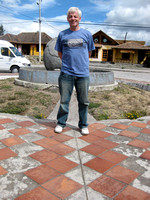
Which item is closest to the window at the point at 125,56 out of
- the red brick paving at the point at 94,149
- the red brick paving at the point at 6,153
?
→ the red brick paving at the point at 94,149

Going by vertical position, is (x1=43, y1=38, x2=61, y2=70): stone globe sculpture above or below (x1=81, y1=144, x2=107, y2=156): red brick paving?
above

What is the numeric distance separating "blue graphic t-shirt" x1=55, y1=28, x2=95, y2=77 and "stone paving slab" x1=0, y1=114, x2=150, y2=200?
101 cm

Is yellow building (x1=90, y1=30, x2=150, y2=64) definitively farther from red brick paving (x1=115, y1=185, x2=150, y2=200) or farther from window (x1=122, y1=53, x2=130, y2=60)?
red brick paving (x1=115, y1=185, x2=150, y2=200)

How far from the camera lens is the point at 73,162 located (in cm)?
249

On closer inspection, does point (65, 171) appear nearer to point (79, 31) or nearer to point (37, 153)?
point (37, 153)

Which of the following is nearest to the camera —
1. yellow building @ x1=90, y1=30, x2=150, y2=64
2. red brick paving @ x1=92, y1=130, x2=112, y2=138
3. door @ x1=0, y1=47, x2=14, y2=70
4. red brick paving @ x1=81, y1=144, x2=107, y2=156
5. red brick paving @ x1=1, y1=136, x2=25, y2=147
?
red brick paving @ x1=81, y1=144, x2=107, y2=156

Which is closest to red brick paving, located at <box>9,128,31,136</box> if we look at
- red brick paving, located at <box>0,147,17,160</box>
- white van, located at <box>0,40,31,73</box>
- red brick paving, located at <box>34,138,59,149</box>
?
red brick paving, located at <box>34,138,59,149</box>

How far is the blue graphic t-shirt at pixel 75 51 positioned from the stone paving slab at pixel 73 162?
3.31ft

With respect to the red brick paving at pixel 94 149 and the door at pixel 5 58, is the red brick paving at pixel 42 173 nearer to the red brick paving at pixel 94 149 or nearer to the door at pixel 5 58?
the red brick paving at pixel 94 149

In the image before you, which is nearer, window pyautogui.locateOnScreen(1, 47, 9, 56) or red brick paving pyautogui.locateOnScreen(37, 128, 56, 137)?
red brick paving pyautogui.locateOnScreen(37, 128, 56, 137)

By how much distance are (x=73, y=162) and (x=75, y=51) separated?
1.58m

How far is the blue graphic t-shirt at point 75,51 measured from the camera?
3154 millimetres

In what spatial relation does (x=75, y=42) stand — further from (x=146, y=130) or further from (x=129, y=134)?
(x=146, y=130)

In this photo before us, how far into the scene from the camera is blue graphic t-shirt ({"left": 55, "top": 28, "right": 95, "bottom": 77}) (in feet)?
10.3
